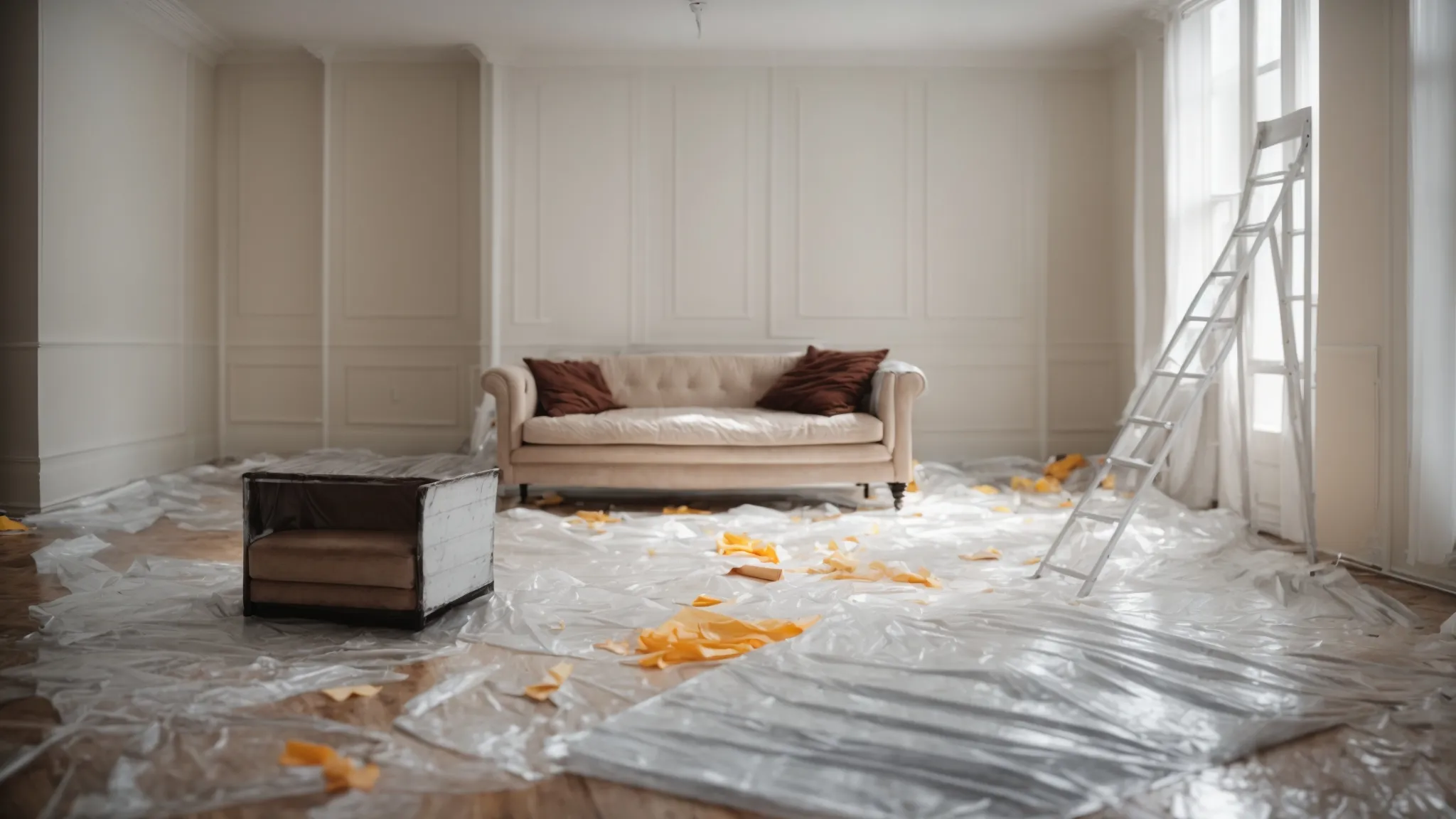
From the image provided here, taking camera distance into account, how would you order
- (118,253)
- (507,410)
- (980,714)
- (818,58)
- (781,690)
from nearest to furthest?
1. (980,714)
2. (781,690)
3. (507,410)
4. (118,253)
5. (818,58)

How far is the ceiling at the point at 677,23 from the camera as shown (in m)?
5.62

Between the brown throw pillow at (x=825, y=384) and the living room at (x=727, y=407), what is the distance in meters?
0.04

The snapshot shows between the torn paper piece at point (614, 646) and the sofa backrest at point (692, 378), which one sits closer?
the torn paper piece at point (614, 646)

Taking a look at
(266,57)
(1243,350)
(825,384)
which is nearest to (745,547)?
(825,384)

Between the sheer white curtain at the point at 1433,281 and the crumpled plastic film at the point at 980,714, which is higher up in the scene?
the sheer white curtain at the point at 1433,281

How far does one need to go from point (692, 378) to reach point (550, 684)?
11.6 ft

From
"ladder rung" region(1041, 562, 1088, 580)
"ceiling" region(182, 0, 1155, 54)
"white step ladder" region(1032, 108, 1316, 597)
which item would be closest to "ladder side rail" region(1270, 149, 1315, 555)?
"white step ladder" region(1032, 108, 1316, 597)

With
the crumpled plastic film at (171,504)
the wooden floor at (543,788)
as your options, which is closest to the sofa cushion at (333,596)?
the wooden floor at (543,788)

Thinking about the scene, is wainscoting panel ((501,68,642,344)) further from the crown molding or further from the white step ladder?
the white step ladder

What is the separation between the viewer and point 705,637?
2.75m

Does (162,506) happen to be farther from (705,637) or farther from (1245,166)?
(1245,166)

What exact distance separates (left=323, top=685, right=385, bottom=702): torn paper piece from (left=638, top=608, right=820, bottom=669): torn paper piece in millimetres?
655

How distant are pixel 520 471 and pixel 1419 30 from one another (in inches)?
162

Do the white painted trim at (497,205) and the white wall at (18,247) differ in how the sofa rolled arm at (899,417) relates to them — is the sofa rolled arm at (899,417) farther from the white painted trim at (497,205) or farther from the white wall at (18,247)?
the white wall at (18,247)
